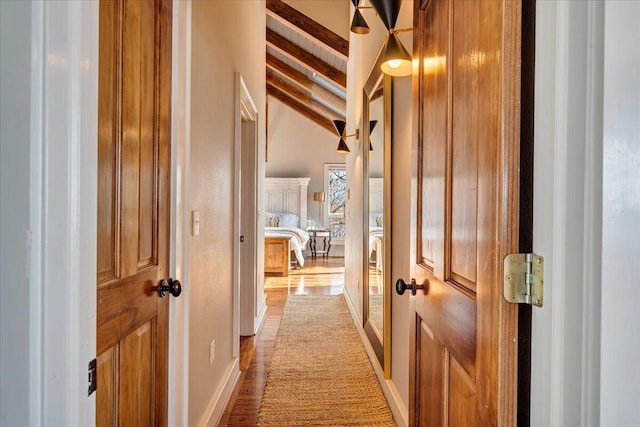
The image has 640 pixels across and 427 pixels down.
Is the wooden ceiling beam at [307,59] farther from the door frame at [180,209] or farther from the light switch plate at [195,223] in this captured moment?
the light switch plate at [195,223]

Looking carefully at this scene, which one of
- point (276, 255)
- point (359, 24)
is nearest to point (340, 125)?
point (359, 24)

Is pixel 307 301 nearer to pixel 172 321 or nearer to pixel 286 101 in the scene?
pixel 172 321

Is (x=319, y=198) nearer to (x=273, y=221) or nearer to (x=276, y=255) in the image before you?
(x=273, y=221)

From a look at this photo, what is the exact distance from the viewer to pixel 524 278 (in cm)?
66

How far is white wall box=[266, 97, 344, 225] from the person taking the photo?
9.59 meters

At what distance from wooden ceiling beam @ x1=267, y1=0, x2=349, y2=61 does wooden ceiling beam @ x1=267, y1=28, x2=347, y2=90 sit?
4.01 ft

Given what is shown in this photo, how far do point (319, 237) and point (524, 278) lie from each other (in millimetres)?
8747

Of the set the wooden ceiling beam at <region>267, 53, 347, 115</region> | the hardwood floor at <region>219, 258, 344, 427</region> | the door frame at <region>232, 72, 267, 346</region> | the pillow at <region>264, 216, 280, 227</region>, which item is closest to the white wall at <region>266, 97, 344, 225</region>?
the pillow at <region>264, 216, 280, 227</region>

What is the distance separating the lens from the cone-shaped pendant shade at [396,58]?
1.67 meters

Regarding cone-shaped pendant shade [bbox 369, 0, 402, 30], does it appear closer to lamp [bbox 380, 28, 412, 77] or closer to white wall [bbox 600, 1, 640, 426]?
lamp [bbox 380, 28, 412, 77]

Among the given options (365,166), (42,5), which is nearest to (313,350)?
(365,166)

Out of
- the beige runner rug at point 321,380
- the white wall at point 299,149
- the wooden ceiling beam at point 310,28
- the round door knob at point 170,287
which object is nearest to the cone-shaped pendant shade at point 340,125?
the wooden ceiling beam at point 310,28

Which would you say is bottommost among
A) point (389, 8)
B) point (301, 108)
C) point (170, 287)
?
point (170, 287)

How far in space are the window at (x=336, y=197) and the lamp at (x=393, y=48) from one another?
770 centimetres
